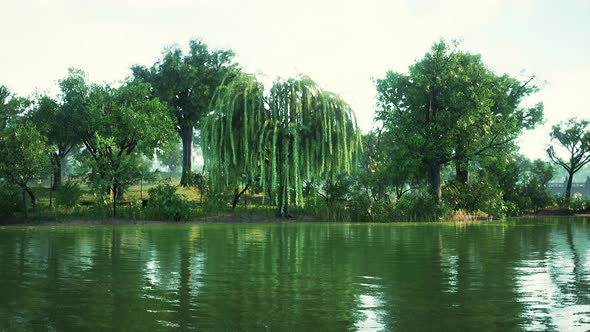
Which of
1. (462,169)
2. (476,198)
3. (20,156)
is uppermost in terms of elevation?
(20,156)

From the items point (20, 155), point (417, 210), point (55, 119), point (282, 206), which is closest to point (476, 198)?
point (417, 210)

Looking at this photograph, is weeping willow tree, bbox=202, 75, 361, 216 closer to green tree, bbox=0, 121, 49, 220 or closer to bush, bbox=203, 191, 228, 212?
bush, bbox=203, 191, 228, 212

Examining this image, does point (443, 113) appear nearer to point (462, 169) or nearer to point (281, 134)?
point (462, 169)

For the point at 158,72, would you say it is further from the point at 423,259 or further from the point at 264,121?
the point at 423,259

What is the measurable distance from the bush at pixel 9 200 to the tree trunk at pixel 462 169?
32.5 metres

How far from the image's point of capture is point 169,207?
128 ft

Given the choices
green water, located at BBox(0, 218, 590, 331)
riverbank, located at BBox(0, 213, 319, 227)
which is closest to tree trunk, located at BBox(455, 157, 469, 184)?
riverbank, located at BBox(0, 213, 319, 227)

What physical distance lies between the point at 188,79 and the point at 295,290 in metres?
54.2

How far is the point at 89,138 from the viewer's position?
5609 centimetres

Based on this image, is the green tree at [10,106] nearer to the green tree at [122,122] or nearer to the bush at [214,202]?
the green tree at [122,122]

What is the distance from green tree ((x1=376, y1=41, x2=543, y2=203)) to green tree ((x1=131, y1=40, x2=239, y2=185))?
801 inches

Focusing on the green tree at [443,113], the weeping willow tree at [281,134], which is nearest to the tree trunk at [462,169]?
the green tree at [443,113]

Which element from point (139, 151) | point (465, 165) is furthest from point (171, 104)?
point (465, 165)

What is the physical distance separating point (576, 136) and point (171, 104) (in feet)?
150
